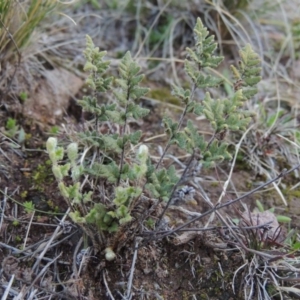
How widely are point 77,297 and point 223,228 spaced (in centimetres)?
51

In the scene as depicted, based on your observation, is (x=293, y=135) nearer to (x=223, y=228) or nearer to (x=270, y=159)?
(x=270, y=159)

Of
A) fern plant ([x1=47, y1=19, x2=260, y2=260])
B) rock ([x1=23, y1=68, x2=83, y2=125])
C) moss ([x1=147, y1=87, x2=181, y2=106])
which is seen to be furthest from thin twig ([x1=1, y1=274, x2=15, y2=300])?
moss ([x1=147, y1=87, x2=181, y2=106])

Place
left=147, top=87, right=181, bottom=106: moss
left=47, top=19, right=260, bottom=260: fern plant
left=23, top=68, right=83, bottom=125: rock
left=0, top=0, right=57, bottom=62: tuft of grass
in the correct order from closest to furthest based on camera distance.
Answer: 1. left=47, top=19, right=260, bottom=260: fern plant
2. left=0, top=0, right=57, bottom=62: tuft of grass
3. left=23, top=68, right=83, bottom=125: rock
4. left=147, top=87, right=181, bottom=106: moss

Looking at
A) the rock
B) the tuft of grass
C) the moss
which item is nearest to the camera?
the tuft of grass

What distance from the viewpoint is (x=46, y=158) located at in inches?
76.2

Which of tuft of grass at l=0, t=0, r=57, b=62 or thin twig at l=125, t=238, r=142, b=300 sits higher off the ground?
tuft of grass at l=0, t=0, r=57, b=62

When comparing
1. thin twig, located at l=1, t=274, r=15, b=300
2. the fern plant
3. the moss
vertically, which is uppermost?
the fern plant

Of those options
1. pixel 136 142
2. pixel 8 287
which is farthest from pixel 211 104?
pixel 8 287

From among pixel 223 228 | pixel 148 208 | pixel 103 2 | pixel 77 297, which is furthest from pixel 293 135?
pixel 103 2

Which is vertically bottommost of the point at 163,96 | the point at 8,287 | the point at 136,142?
the point at 8,287

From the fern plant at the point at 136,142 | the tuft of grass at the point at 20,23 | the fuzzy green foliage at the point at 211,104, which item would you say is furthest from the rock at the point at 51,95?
the fuzzy green foliage at the point at 211,104

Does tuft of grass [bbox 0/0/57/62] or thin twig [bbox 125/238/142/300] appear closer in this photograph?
thin twig [bbox 125/238/142/300]

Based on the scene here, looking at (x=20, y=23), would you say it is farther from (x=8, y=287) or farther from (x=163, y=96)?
(x=8, y=287)

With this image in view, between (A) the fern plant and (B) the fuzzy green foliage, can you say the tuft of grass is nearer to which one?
(A) the fern plant
